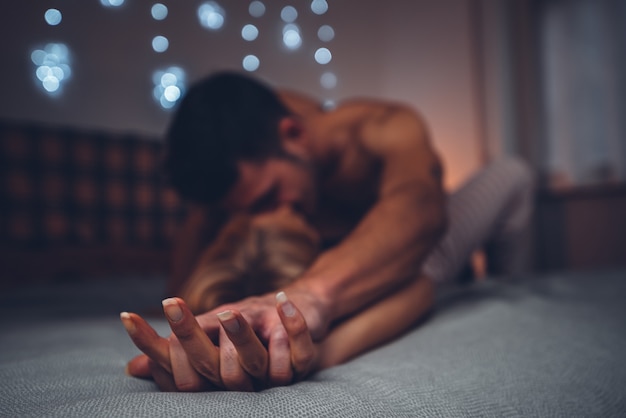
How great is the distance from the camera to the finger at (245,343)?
0.29 metres

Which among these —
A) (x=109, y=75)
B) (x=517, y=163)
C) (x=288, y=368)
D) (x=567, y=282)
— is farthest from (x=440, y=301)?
(x=109, y=75)

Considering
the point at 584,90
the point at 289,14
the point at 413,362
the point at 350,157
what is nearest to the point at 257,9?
the point at 289,14

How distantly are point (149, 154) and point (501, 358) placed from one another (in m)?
1.54

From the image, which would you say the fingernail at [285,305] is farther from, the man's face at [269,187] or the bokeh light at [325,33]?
the bokeh light at [325,33]

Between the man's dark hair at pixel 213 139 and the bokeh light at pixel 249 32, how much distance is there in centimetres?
102

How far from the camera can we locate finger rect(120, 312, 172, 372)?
309mm

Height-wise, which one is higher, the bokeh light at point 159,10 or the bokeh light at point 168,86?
the bokeh light at point 159,10

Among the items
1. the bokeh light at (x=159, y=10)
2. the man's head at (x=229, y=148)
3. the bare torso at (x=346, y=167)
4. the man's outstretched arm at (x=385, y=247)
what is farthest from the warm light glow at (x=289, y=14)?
the man's outstretched arm at (x=385, y=247)

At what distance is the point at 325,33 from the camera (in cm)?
199

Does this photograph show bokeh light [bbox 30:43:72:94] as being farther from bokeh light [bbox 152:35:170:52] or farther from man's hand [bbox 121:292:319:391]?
man's hand [bbox 121:292:319:391]

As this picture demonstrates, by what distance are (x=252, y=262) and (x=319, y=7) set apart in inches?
58.8

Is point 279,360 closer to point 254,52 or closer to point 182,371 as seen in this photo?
point 182,371

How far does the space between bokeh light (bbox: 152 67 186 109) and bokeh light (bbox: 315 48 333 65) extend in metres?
0.66

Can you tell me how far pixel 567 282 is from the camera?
0.91 metres
